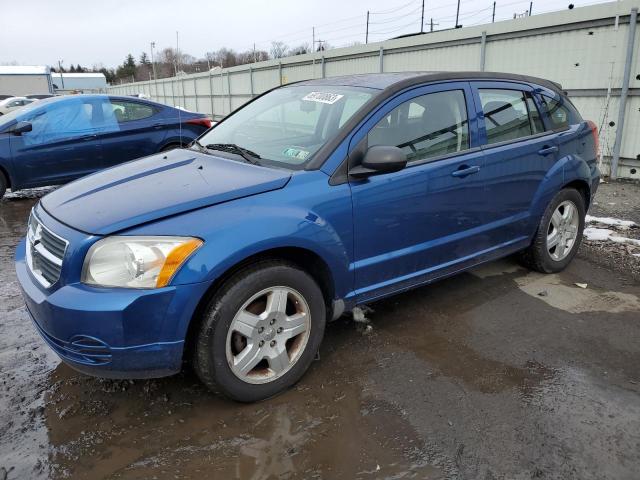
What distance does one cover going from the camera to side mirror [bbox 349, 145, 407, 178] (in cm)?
290

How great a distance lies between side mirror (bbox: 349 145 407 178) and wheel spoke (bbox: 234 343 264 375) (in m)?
1.14

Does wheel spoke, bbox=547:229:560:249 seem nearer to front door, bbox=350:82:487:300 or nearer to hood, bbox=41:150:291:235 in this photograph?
front door, bbox=350:82:487:300

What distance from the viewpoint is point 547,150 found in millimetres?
4164

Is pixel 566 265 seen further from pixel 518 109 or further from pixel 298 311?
pixel 298 311

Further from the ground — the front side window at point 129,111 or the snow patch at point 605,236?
the front side window at point 129,111

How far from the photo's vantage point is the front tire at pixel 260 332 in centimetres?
253

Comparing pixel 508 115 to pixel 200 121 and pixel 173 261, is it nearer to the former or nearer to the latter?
pixel 173 261

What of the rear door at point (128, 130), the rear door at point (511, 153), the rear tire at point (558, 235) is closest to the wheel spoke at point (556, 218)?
the rear tire at point (558, 235)

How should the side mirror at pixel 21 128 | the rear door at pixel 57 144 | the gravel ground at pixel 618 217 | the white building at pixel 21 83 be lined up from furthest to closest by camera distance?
the white building at pixel 21 83
the rear door at pixel 57 144
the side mirror at pixel 21 128
the gravel ground at pixel 618 217

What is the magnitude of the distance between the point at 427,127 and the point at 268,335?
1794 mm

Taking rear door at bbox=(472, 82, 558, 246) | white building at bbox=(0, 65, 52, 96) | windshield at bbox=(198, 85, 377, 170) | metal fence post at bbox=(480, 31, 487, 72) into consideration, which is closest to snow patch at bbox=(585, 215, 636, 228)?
rear door at bbox=(472, 82, 558, 246)

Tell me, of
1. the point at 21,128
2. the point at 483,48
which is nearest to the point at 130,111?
the point at 21,128

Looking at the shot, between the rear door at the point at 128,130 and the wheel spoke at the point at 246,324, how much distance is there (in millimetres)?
6106

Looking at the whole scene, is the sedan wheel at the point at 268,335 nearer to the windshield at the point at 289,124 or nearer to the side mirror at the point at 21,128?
the windshield at the point at 289,124
